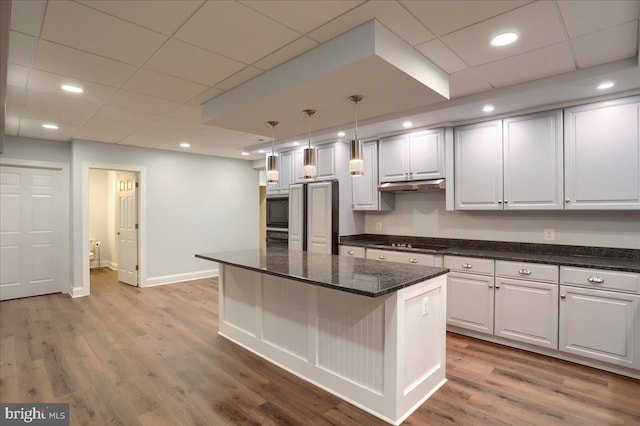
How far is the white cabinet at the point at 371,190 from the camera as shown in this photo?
455 centimetres

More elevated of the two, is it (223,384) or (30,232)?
(30,232)

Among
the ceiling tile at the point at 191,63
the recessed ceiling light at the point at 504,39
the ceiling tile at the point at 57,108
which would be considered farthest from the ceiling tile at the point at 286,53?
the ceiling tile at the point at 57,108

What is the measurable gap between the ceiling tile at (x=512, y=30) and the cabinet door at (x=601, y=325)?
2022 mm

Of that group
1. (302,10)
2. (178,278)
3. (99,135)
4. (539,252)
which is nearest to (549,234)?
(539,252)

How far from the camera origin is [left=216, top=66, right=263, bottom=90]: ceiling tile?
2662mm

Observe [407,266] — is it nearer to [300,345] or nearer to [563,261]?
[300,345]

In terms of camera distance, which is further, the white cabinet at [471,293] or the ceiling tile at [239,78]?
the white cabinet at [471,293]

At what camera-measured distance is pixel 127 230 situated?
6.17 metres

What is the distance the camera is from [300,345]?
8.83ft

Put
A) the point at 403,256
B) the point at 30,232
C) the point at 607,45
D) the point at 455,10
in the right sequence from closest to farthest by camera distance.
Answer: the point at 455,10 < the point at 607,45 < the point at 403,256 < the point at 30,232

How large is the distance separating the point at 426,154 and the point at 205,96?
2.56m

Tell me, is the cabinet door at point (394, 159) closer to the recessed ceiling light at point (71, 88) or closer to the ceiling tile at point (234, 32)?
the ceiling tile at point (234, 32)

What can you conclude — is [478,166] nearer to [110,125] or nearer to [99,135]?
[110,125]

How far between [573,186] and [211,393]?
3.57 metres
